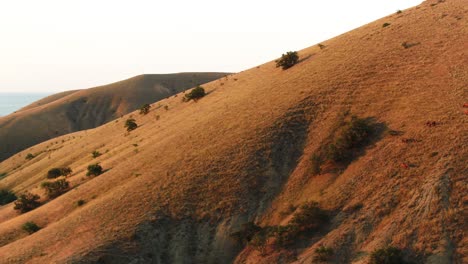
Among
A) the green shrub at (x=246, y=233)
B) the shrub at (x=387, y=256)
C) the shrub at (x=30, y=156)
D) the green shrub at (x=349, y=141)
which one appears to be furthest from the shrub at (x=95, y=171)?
the shrub at (x=30, y=156)

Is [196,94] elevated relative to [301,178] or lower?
elevated

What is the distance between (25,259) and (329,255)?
26081 mm

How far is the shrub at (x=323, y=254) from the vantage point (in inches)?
1025

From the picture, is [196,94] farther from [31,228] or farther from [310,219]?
[310,219]

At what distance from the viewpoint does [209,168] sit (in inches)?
1465

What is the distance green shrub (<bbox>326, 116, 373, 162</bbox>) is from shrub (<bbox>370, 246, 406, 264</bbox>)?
36.2ft

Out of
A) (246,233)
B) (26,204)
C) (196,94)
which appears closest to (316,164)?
(246,233)

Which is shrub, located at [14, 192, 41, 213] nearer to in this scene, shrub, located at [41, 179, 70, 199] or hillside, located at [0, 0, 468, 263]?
hillside, located at [0, 0, 468, 263]

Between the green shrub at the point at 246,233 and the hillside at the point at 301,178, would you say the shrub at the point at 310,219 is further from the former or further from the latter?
the green shrub at the point at 246,233

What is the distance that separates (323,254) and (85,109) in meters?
147

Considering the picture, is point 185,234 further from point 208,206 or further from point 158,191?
point 158,191

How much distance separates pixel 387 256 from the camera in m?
23.8

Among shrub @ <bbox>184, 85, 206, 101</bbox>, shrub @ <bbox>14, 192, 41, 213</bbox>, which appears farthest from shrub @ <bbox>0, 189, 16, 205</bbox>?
shrub @ <bbox>184, 85, 206, 101</bbox>

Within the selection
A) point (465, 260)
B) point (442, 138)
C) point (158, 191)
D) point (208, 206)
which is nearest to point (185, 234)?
point (208, 206)
